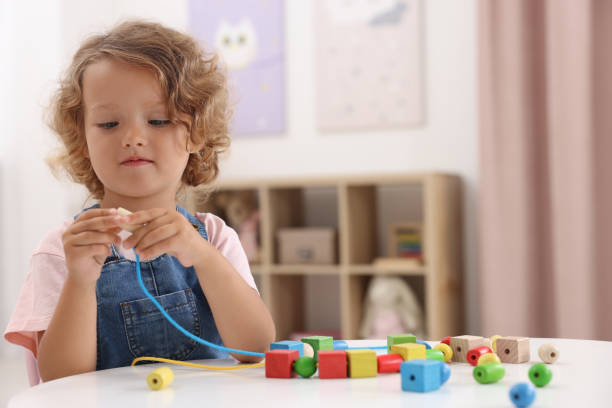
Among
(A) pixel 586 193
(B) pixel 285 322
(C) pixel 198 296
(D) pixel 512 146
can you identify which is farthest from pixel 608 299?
(C) pixel 198 296

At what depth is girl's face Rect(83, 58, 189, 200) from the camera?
94 centimetres

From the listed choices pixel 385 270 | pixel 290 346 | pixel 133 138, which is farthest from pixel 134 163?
pixel 385 270

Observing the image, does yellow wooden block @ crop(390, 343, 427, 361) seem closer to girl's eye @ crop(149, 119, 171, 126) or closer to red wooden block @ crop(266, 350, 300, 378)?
red wooden block @ crop(266, 350, 300, 378)

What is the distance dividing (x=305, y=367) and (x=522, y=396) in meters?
0.22

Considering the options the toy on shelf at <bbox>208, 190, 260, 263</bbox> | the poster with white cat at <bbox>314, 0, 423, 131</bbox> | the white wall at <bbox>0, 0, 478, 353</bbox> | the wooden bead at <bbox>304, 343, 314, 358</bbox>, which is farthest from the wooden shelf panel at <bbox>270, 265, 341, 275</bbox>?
the wooden bead at <bbox>304, 343, 314, 358</bbox>

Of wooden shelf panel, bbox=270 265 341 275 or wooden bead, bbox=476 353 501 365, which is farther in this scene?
wooden shelf panel, bbox=270 265 341 275

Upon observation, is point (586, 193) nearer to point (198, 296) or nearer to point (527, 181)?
point (527, 181)

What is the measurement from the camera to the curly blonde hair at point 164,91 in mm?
998

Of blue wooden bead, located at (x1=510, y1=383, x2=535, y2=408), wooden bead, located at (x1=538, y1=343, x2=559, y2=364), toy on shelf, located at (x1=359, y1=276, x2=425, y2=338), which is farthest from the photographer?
toy on shelf, located at (x1=359, y1=276, x2=425, y2=338)

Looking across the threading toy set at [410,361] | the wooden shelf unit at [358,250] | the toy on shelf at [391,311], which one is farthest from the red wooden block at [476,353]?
the toy on shelf at [391,311]

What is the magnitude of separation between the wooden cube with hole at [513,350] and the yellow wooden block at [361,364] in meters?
0.16

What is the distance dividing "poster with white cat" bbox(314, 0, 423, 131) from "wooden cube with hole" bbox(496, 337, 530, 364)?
88.5 inches

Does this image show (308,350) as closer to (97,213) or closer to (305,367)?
(305,367)

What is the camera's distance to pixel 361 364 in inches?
27.3
